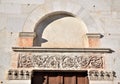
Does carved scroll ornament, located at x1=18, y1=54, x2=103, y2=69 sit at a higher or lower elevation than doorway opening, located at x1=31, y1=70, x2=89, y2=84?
higher

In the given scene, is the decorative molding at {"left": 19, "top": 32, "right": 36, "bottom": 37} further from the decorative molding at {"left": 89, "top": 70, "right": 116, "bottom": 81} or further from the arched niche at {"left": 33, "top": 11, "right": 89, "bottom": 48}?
the decorative molding at {"left": 89, "top": 70, "right": 116, "bottom": 81}

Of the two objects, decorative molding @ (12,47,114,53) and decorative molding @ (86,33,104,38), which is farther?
decorative molding @ (86,33,104,38)

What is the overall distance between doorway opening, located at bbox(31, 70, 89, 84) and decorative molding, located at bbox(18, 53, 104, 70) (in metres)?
0.21

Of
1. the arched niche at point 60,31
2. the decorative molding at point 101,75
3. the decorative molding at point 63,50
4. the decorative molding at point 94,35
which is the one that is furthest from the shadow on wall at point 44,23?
the decorative molding at point 101,75

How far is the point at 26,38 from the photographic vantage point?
968cm

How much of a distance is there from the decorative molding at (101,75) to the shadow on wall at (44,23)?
1612 millimetres

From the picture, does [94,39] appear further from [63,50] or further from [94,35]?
[63,50]

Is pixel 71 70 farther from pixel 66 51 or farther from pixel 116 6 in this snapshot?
pixel 116 6

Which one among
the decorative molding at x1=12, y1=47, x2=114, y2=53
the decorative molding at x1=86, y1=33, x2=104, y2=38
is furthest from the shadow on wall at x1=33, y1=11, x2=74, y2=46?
the decorative molding at x1=86, y1=33, x2=104, y2=38

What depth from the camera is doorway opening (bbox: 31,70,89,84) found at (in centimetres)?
951

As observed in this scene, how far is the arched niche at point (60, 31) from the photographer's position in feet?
32.1

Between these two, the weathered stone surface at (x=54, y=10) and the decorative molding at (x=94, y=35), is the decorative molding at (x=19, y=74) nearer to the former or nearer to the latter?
the weathered stone surface at (x=54, y=10)

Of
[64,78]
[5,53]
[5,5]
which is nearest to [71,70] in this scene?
[64,78]

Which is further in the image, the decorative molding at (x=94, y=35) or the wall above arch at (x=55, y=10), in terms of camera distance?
the wall above arch at (x=55, y=10)
